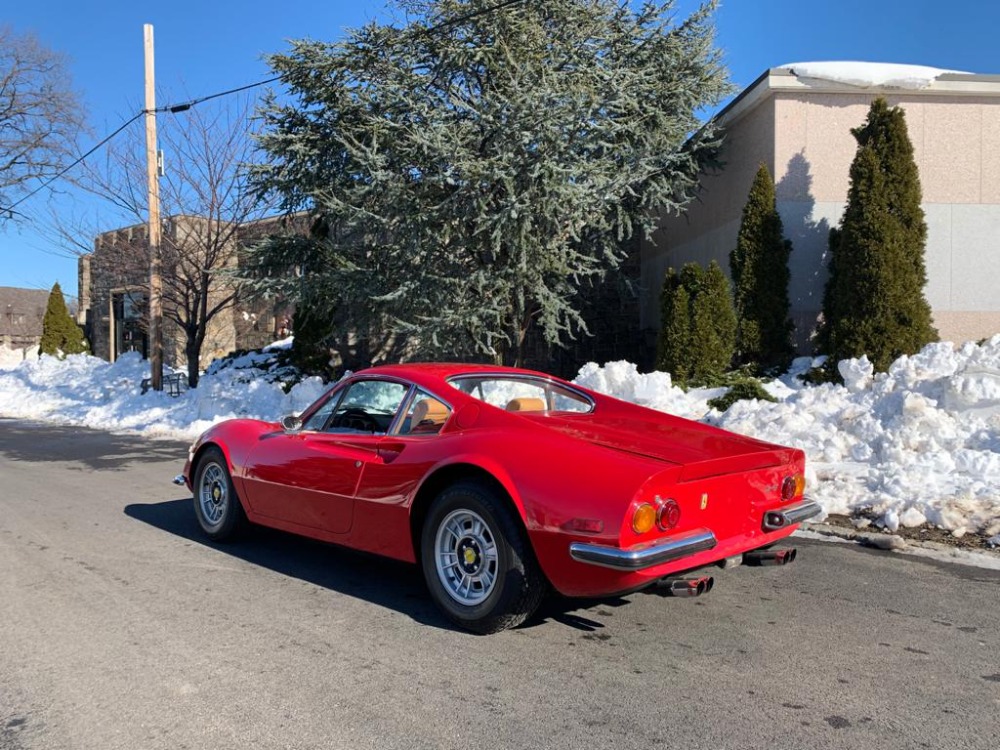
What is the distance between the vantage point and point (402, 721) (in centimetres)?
316

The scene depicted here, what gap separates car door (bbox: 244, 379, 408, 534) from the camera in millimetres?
4816

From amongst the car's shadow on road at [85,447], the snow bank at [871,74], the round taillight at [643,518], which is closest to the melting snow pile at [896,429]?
the round taillight at [643,518]

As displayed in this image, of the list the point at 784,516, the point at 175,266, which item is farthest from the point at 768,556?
the point at 175,266

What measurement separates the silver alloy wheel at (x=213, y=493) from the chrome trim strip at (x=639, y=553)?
3.36m

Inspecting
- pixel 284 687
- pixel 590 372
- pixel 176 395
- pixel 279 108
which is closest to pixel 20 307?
pixel 176 395

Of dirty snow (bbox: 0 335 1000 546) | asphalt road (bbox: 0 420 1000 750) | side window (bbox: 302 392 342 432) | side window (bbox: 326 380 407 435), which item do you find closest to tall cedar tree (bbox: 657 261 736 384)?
dirty snow (bbox: 0 335 1000 546)

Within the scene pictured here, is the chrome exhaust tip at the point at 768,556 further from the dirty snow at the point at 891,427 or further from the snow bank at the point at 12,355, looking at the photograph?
the snow bank at the point at 12,355

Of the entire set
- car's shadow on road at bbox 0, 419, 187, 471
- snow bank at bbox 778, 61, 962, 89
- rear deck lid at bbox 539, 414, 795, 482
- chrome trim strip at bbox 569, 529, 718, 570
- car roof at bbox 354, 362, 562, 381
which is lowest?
car's shadow on road at bbox 0, 419, 187, 471

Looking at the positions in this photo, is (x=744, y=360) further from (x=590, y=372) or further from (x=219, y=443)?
(x=219, y=443)

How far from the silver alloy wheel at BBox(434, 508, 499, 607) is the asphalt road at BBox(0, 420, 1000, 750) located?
220 mm

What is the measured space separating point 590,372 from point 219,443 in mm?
6666

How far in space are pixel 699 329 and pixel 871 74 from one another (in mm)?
4817

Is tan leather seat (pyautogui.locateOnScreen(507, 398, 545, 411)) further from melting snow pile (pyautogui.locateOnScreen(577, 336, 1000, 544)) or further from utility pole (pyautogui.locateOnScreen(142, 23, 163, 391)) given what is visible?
utility pole (pyautogui.locateOnScreen(142, 23, 163, 391))

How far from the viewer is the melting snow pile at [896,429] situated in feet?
21.4
